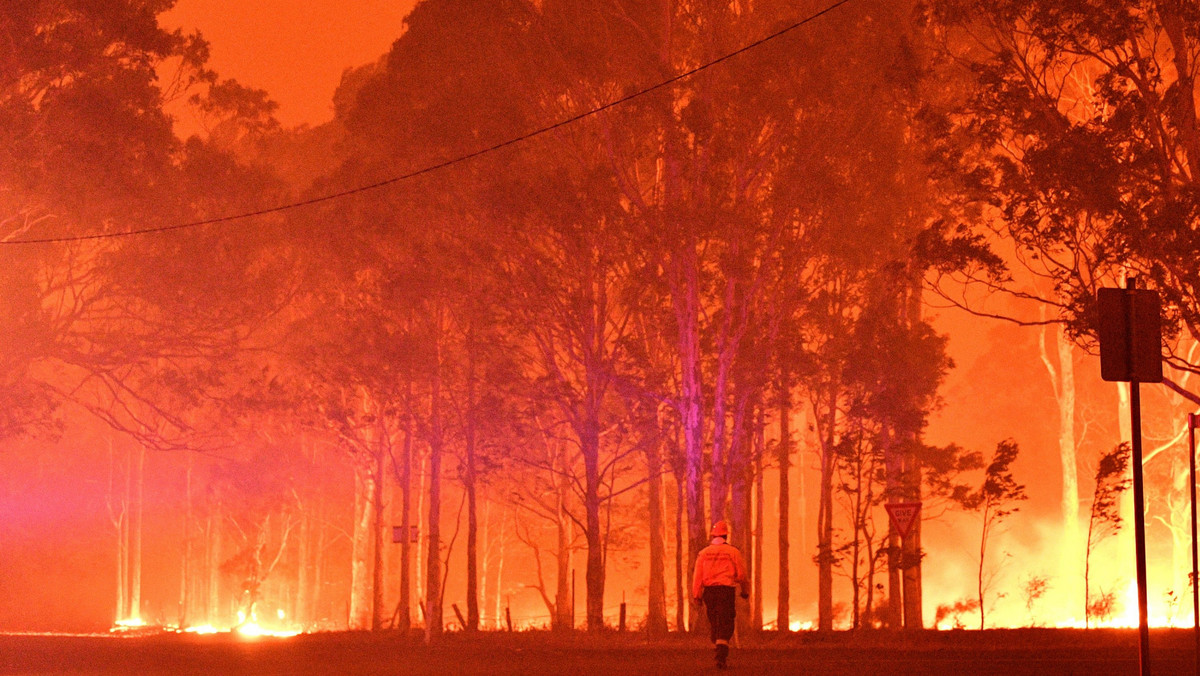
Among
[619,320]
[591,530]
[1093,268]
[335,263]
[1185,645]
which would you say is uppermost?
[335,263]

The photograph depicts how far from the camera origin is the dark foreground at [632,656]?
1677 cm

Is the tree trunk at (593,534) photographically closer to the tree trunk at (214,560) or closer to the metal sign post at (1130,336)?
the metal sign post at (1130,336)

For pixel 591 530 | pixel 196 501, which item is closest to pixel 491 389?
pixel 591 530

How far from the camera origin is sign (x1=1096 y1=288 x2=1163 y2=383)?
29.6 feet

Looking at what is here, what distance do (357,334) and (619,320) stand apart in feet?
24.9

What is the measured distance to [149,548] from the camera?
3398 inches

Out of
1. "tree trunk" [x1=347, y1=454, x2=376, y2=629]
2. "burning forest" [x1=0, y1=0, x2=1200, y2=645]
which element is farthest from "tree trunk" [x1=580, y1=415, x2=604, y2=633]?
"tree trunk" [x1=347, y1=454, x2=376, y2=629]

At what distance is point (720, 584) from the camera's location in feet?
53.8

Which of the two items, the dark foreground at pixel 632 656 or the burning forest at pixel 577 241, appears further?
the burning forest at pixel 577 241

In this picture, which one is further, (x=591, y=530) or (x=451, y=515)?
(x=451, y=515)

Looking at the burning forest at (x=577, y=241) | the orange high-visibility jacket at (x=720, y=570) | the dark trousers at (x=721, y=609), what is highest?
the burning forest at (x=577, y=241)

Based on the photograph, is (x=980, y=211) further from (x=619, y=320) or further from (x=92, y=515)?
(x=92, y=515)

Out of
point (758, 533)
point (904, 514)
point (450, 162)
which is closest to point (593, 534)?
point (450, 162)

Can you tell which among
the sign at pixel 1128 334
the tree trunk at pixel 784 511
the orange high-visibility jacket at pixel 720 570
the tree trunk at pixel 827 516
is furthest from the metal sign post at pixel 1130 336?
the tree trunk at pixel 827 516
